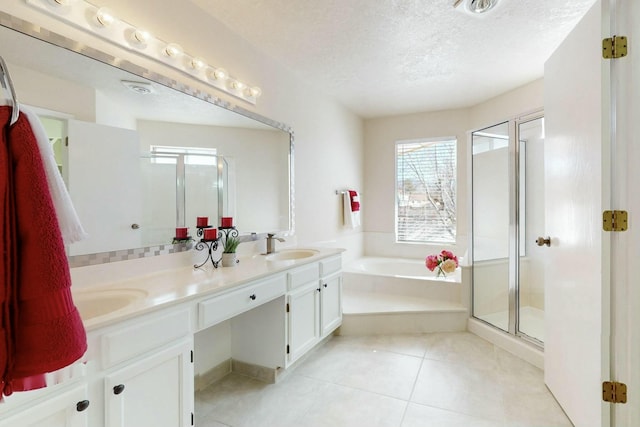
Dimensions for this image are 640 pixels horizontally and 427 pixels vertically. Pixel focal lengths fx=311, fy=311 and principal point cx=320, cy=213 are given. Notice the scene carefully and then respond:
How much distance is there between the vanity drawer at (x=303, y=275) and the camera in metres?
2.11

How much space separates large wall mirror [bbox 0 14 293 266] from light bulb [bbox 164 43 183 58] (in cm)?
16

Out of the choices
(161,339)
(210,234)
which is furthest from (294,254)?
(161,339)

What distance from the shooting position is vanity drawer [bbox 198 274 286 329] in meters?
1.49

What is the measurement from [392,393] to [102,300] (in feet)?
5.81

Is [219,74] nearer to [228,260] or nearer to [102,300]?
[228,260]

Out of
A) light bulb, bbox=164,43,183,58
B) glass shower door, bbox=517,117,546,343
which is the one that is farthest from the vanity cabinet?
glass shower door, bbox=517,117,546,343

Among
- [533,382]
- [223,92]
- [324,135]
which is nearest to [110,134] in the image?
[223,92]

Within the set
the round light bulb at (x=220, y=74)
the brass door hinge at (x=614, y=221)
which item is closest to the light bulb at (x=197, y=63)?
the round light bulb at (x=220, y=74)

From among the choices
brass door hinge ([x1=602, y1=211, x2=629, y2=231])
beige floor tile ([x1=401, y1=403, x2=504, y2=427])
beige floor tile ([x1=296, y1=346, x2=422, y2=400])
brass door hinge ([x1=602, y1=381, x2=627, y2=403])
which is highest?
brass door hinge ([x1=602, y1=211, x2=629, y2=231])

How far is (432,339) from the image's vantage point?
2873 mm

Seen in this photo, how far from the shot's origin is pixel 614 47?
1415 millimetres

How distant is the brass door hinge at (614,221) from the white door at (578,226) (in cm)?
3

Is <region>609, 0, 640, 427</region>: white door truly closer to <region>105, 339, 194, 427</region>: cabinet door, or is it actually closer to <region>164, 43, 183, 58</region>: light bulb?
<region>105, 339, 194, 427</region>: cabinet door

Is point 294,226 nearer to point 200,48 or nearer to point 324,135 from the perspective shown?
point 324,135
